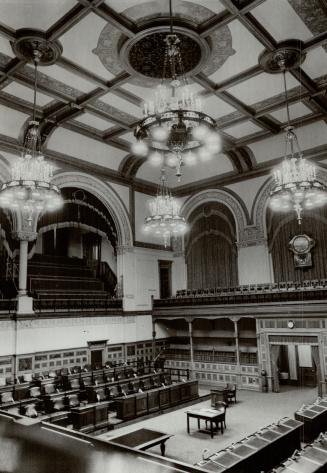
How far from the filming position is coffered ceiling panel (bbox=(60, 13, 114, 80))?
830cm

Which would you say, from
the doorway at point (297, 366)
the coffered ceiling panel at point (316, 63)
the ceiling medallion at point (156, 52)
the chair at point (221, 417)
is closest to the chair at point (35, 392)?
the chair at point (221, 417)

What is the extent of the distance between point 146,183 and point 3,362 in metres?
9.52

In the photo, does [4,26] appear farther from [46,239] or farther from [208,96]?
[46,239]

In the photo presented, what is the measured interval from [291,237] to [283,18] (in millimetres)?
8852

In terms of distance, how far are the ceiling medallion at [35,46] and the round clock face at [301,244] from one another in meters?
10.6

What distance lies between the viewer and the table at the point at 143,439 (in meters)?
7.20

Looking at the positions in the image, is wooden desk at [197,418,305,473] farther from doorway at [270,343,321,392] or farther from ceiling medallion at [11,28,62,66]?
ceiling medallion at [11,28,62,66]

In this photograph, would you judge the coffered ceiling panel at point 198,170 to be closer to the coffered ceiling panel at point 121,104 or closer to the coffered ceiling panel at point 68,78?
the coffered ceiling panel at point 121,104

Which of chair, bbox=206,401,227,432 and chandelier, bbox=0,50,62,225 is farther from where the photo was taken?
chair, bbox=206,401,227,432

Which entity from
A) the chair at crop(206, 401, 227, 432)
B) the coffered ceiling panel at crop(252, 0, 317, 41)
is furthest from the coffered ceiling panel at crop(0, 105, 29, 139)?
the chair at crop(206, 401, 227, 432)

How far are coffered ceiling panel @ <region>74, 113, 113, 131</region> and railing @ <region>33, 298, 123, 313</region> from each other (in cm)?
622

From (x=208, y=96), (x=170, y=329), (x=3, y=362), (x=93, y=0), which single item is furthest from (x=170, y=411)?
(x=93, y=0)

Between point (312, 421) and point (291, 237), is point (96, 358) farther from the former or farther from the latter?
point (312, 421)

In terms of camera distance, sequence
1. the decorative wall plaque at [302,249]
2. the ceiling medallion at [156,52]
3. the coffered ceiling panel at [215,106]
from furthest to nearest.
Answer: the decorative wall plaque at [302,249] < the coffered ceiling panel at [215,106] < the ceiling medallion at [156,52]
